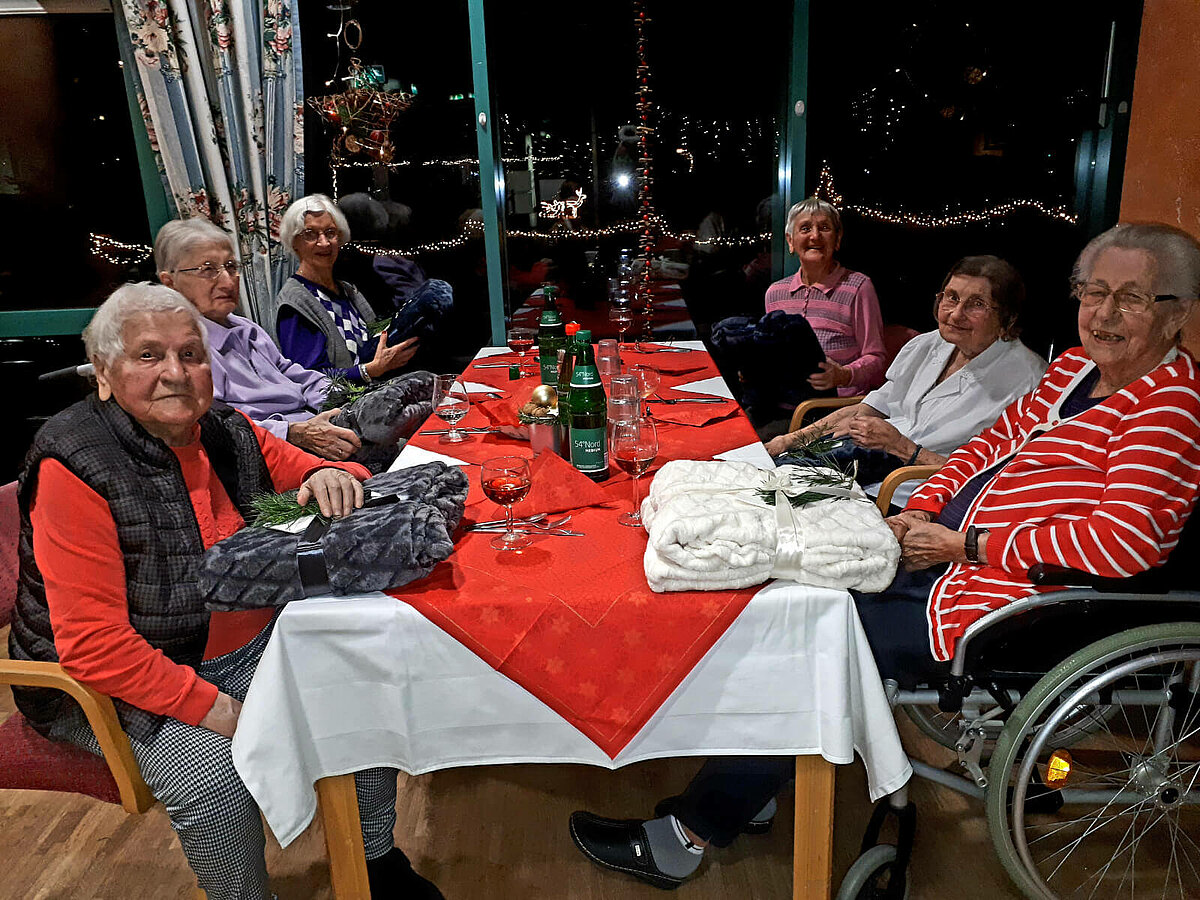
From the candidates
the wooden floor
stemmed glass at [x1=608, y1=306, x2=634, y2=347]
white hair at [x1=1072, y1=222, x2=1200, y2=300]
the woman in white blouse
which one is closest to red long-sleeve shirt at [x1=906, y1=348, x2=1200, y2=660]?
white hair at [x1=1072, y1=222, x2=1200, y2=300]

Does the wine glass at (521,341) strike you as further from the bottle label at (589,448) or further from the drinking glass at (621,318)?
the bottle label at (589,448)

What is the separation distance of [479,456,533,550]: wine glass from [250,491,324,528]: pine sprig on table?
284mm

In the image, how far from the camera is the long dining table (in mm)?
1198

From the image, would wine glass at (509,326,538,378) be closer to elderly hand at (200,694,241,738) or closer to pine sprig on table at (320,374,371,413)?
pine sprig on table at (320,374,371,413)

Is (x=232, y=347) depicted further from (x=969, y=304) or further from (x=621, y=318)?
(x=969, y=304)

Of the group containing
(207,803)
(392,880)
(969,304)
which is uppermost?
(969,304)

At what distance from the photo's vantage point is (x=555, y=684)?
3.96 ft

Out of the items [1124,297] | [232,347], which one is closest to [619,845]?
[1124,297]

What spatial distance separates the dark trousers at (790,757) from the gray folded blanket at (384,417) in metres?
1.42

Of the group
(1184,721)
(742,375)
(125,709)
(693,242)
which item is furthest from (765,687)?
(693,242)

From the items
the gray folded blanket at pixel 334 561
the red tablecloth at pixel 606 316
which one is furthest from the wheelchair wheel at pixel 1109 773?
→ the red tablecloth at pixel 606 316

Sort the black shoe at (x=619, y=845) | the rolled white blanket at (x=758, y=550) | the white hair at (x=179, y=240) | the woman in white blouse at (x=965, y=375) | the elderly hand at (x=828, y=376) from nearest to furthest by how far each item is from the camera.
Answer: the rolled white blanket at (x=758, y=550) → the black shoe at (x=619, y=845) → the woman in white blouse at (x=965, y=375) → the white hair at (x=179, y=240) → the elderly hand at (x=828, y=376)

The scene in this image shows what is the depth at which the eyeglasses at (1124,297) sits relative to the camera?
1447 mm

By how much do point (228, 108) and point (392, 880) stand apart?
303cm
